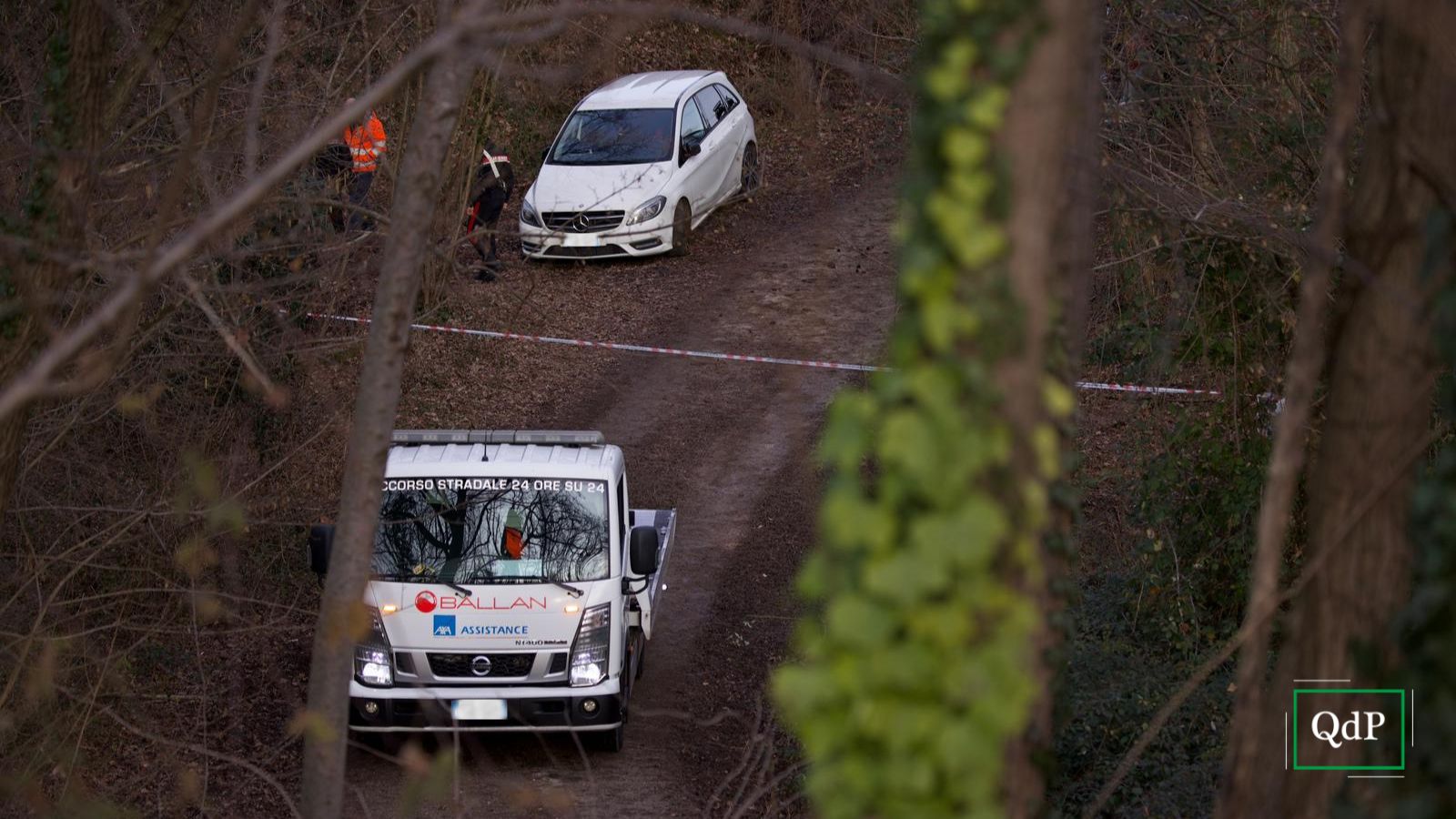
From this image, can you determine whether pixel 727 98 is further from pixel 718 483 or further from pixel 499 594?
pixel 499 594

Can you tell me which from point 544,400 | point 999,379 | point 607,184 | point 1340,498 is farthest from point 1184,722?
point 607,184

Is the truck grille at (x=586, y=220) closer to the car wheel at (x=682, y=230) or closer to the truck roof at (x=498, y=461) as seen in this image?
the car wheel at (x=682, y=230)

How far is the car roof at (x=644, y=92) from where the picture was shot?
1938cm

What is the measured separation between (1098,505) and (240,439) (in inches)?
307

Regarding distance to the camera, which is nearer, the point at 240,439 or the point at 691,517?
the point at 240,439

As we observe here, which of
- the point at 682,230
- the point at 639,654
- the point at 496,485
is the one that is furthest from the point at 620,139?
the point at 496,485

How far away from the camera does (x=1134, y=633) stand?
32.9 feet

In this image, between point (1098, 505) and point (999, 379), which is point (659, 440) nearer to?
point (1098, 505)

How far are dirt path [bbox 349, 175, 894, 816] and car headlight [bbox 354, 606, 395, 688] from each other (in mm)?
709

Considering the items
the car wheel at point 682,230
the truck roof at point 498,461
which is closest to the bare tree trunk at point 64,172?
the truck roof at point 498,461

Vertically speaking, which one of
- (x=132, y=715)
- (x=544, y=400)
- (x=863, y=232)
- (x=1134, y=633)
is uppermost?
(x=863, y=232)

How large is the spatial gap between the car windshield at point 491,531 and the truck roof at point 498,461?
0.05 meters

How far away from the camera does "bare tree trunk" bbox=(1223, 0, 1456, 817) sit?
3881 millimetres

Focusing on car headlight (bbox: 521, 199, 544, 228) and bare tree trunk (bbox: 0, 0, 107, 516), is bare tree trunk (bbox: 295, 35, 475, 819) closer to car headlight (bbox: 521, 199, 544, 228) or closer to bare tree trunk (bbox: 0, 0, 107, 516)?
bare tree trunk (bbox: 0, 0, 107, 516)
